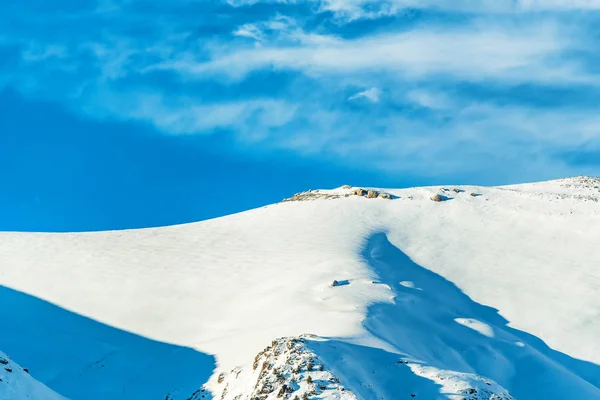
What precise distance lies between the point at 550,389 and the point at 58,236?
39.5 m

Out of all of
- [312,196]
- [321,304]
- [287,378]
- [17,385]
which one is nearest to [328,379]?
[287,378]

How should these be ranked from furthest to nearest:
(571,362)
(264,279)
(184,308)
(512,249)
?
(512,249), (264,279), (184,308), (571,362)

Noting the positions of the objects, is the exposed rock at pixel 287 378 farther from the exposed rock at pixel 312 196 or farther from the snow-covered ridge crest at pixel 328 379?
the exposed rock at pixel 312 196

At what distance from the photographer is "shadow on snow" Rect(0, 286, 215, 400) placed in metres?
28.7

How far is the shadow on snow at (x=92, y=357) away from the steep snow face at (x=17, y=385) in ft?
16.1

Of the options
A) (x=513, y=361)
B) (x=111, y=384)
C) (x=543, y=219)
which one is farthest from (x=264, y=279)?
(x=543, y=219)

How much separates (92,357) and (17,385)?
9804mm

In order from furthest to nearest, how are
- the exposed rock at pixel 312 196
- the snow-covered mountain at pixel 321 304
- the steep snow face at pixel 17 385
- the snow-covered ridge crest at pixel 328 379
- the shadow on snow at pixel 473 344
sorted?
the exposed rock at pixel 312 196
the shadow on snow at pixel 473 344
the snow-covered mountain at pixel 321 304
the steep snow face at pixel 17 385
the snow-covered ridge crest at pixel 328 379

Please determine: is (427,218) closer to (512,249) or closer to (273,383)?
(512,249)

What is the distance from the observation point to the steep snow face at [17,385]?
21297mm

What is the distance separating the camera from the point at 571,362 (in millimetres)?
35062

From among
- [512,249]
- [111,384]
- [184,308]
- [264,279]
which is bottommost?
[111,384]

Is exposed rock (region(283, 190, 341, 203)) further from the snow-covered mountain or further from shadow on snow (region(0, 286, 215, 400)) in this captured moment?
shadow on snow (region(0, 286, 215, 400))

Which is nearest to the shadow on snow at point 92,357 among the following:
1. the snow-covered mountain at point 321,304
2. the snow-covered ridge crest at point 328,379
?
the snow-covered mountain at point 321,304
